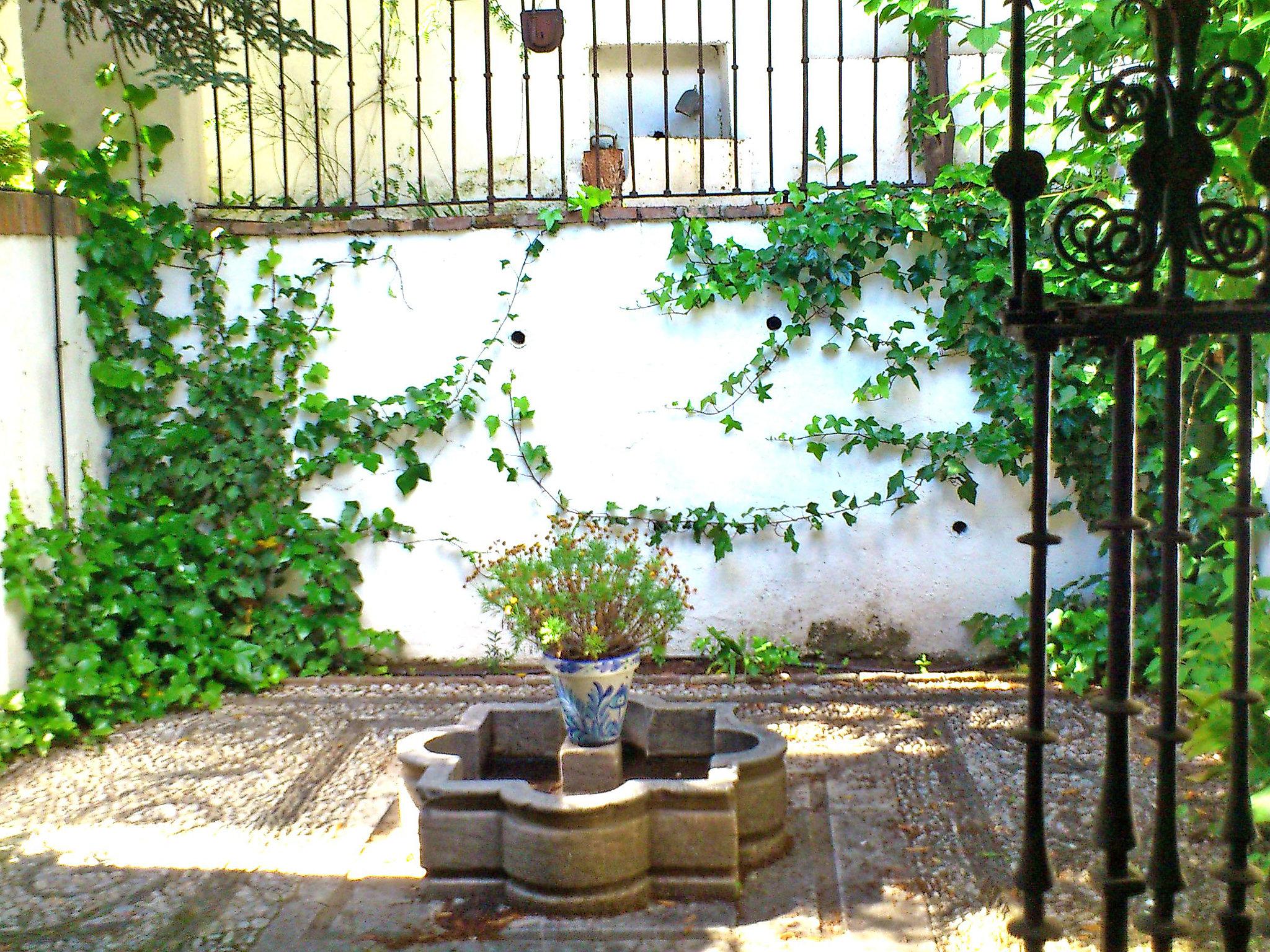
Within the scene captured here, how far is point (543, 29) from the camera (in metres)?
5.58

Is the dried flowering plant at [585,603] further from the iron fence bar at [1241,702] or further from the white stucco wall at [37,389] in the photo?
the white stucco wall at [37,389]

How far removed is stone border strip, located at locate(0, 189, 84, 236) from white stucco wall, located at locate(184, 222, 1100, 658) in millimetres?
686

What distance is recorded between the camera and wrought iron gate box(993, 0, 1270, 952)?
63.6 inches

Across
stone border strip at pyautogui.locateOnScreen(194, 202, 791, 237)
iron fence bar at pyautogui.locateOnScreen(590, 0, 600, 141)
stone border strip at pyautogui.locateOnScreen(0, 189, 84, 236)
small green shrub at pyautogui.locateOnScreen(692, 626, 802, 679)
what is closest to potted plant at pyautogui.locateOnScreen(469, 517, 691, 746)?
small green shrub at pyautogui.locateOnScreen(692, 626, 802, 679)

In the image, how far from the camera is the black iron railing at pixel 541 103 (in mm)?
6715

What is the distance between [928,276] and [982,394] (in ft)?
1.86

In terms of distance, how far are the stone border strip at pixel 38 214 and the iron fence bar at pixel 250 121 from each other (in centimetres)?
76

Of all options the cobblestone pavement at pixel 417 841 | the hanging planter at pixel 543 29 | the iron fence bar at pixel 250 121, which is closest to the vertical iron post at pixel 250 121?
the iron fence bar at pixel 250 121

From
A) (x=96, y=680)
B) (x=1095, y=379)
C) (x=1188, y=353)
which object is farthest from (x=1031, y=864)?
(x=96, y=680)

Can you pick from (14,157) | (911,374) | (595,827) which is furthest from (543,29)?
(595,827)

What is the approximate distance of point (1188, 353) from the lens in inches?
172

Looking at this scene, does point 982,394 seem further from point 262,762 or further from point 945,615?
point 262,762

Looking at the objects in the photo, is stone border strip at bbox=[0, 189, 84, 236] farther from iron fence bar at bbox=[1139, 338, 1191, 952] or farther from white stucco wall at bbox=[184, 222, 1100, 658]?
iron fence bar at bbox=[1139, 338, 1191, 952]

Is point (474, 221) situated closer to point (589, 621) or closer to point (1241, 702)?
point (589, 621)
